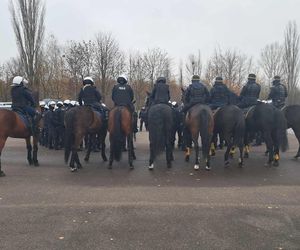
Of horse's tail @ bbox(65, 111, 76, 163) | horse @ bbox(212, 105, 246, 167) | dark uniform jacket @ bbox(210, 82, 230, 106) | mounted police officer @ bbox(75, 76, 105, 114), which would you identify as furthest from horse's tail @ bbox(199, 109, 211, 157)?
horse's tail @ bbox(65, 111, 76, 163)

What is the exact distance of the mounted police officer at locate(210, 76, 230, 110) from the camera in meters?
12.8

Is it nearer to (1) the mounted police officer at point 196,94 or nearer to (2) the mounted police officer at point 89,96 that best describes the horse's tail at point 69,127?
(2) the mounted police officer at point 89,96

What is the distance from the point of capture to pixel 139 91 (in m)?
42.2

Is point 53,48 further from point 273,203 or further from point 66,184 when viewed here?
point 273,203

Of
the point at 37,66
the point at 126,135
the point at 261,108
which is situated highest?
the point at 37,66

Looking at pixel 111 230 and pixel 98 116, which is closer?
pixel 111 230

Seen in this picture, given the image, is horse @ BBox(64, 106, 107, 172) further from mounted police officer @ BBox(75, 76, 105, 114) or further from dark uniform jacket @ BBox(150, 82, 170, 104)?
dark uniform jacket @ BBox(150, 82, 170, 104)

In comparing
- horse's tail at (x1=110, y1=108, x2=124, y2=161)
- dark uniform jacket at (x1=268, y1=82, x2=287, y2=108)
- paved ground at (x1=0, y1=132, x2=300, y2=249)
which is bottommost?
paved ground at (x1=0, y1=132, x2=300, y2=249)

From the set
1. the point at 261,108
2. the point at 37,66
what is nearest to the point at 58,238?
the point at 261,108

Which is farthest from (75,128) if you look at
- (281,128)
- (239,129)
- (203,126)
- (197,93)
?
(281,128)

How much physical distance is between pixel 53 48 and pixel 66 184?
35.1m

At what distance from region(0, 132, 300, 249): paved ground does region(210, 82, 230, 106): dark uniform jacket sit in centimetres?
253

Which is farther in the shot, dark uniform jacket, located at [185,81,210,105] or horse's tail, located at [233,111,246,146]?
dark uniform jacket, located at [185,81,210,105]

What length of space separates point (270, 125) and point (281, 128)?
1.26 ft
